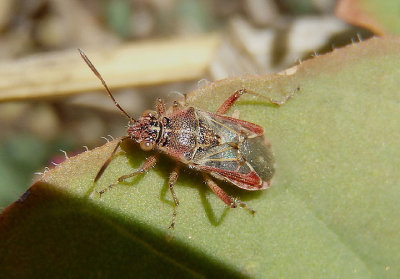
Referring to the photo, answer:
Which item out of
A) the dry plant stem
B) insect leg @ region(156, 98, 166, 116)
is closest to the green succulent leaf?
insect leg @ region(156, 98, 166, 116)

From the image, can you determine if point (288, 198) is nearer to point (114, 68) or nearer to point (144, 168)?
point (144, 168)

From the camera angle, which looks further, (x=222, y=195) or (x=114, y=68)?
(x=114, y=68)

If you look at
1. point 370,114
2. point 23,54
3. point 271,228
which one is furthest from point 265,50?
point 23,54

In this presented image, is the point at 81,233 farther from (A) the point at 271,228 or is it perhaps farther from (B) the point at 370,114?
(B) the point at 370,114

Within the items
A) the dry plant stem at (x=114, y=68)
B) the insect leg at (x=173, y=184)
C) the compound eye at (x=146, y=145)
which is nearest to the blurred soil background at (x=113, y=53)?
the dry plant stem at (x=114, y=68)

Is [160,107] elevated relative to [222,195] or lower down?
elevated

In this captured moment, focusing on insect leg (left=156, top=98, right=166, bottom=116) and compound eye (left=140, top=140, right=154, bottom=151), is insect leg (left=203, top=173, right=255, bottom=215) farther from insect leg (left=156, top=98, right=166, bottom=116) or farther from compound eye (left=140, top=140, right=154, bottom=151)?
insect leg (left=156, top=98, right=166, bottom=116)

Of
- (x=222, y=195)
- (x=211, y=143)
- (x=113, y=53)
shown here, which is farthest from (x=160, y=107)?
(x=113, y=53)
